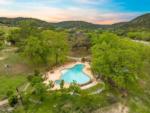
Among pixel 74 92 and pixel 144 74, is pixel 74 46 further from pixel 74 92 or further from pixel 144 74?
pixel 74 92

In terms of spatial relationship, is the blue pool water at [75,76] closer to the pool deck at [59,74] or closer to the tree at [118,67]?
the pool deck at [59,74]

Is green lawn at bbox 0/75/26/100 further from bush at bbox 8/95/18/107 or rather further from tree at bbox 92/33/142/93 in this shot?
tree at bbox 92/33/142/93

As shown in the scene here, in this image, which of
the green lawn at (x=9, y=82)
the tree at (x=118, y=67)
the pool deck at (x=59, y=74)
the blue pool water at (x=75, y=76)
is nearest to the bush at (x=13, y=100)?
the green lawn at (x=9, y=82)

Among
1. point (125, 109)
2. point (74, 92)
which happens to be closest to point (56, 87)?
point (74, 92)

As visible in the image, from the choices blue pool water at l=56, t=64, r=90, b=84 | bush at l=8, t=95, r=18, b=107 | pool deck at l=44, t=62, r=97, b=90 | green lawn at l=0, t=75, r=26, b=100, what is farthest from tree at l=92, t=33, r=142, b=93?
bush at l=8, t=95, r=18, b=107

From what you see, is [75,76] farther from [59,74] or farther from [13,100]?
[13,100]

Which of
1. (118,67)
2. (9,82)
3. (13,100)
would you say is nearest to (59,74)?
(9,82)
